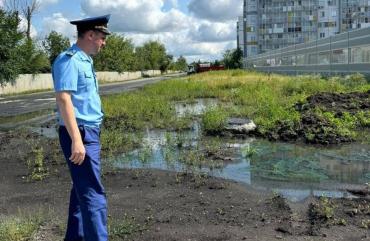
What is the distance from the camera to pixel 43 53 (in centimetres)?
5097

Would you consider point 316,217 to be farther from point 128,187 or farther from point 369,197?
point 128,187

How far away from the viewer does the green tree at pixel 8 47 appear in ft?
102

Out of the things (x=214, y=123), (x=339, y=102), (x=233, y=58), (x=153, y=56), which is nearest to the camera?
(x=214, y=123)

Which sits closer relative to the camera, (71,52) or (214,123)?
(71,52)

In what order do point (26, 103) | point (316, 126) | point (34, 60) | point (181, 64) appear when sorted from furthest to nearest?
point (181, 64) → point (34, 60) → point (26, 103) → point (316, 126)

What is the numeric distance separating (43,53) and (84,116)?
4954 centimetres

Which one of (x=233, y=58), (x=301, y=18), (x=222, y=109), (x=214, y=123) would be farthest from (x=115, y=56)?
(x=214, y=123)

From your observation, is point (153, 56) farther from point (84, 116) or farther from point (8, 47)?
point (84, 116)

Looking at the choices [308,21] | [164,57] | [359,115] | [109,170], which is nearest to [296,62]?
[359,115]

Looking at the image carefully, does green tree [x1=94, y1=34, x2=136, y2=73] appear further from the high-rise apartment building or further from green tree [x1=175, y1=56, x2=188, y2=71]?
green tree [x1=175, y1=56, x2=188, y2=71]

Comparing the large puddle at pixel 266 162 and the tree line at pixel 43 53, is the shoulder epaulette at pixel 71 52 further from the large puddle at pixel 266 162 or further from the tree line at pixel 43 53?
the tree line at pixel 43 53

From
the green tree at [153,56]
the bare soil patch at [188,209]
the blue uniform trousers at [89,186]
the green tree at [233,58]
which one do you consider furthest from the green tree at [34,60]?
the green tree at [233,58]

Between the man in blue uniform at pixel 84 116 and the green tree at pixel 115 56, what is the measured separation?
70.3 meters

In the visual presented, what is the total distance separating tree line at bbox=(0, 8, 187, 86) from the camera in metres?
31.5
